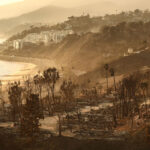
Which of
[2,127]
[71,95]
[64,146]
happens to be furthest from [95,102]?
[64,146]

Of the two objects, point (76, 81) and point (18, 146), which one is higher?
point (76, 81)

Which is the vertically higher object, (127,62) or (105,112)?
(127,62)

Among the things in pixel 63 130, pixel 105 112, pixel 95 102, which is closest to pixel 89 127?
pixel 63 130

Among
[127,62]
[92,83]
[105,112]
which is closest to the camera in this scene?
[105,112]

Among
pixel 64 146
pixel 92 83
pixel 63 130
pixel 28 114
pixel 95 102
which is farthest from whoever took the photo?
pixel 92 83

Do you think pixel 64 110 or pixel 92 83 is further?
pixel 92 83

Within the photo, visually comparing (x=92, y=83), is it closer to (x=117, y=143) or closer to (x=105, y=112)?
(x=105, y=112)

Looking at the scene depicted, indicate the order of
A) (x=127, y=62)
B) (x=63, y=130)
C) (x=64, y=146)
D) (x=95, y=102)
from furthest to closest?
(x=127, y=62)
(x=95, y=102)
(x=63, y=130)
(x=64, y=146)

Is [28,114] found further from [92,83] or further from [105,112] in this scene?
[92,83]

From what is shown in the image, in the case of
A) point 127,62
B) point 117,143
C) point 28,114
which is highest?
point 127,62
